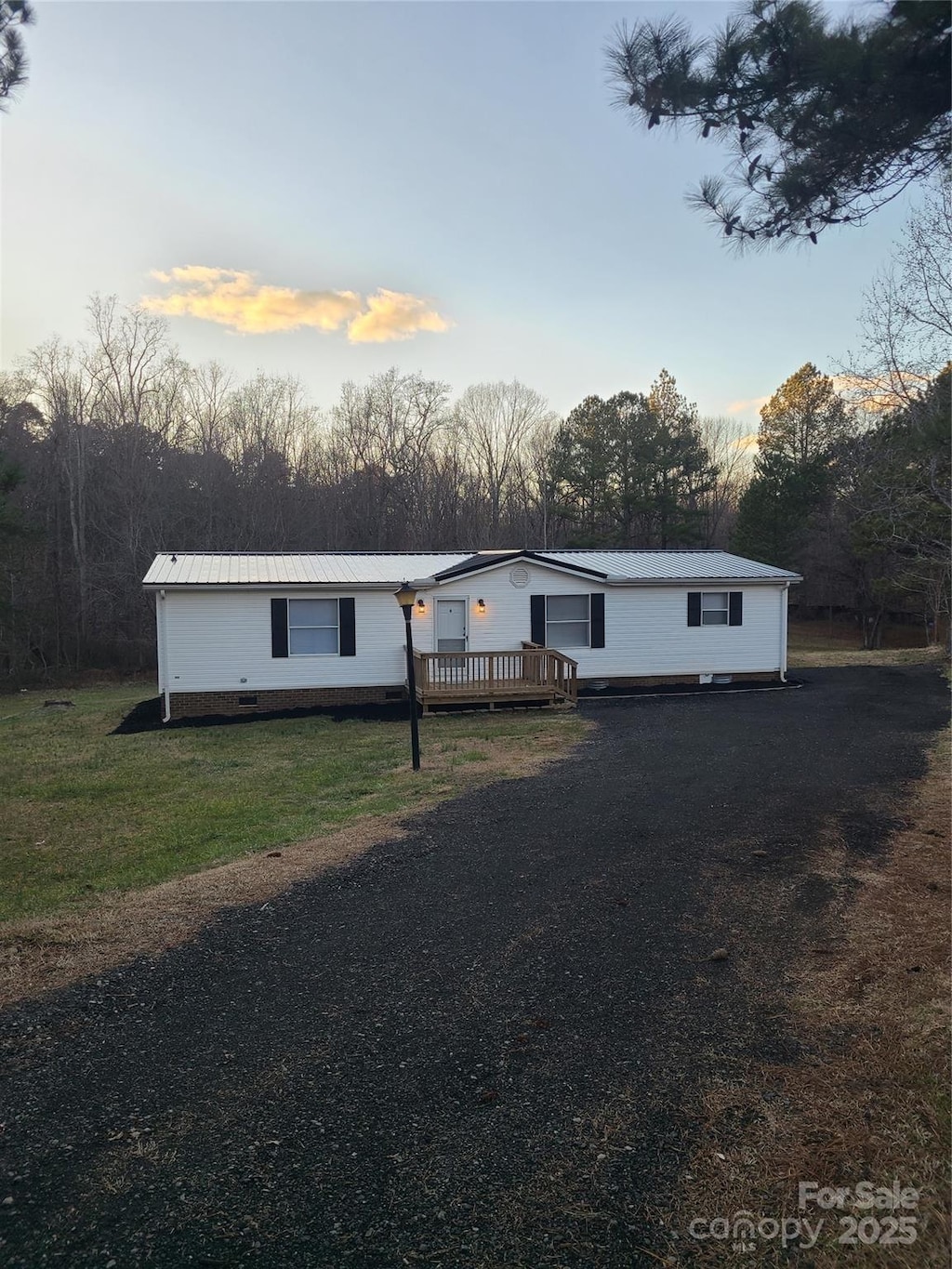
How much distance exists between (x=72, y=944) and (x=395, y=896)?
6.68 feet

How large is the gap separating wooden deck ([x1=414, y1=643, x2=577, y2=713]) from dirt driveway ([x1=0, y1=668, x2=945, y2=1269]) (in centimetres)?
809

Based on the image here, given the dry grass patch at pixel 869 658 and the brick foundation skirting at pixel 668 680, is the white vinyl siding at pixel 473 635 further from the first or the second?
the dry grass patch at pixel 869 658

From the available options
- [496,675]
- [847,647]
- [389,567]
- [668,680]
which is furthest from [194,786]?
[847,647]

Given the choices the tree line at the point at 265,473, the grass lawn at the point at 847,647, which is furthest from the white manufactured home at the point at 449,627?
the tree line at the point at 265,473

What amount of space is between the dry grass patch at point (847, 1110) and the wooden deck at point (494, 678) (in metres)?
10.5

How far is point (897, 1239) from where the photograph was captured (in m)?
2.26

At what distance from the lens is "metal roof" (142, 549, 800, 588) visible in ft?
49.0

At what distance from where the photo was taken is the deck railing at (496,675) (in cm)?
1476

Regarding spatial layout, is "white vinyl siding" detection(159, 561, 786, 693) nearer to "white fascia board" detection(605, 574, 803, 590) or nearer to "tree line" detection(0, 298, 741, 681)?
"white fascia board" detection(605, 574, 803, 590)

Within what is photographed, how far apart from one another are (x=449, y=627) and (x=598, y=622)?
3.43m

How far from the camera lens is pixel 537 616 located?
16469mm

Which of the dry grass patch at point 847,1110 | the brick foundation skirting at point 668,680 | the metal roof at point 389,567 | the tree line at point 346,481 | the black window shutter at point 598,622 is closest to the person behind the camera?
the dry grass patch at point 847,1110

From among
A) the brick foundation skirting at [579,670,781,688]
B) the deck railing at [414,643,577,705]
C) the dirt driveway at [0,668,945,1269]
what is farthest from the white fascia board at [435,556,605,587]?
the dirt driveway at [0,668,945,1269]

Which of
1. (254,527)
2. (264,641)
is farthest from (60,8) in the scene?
(254,527)
